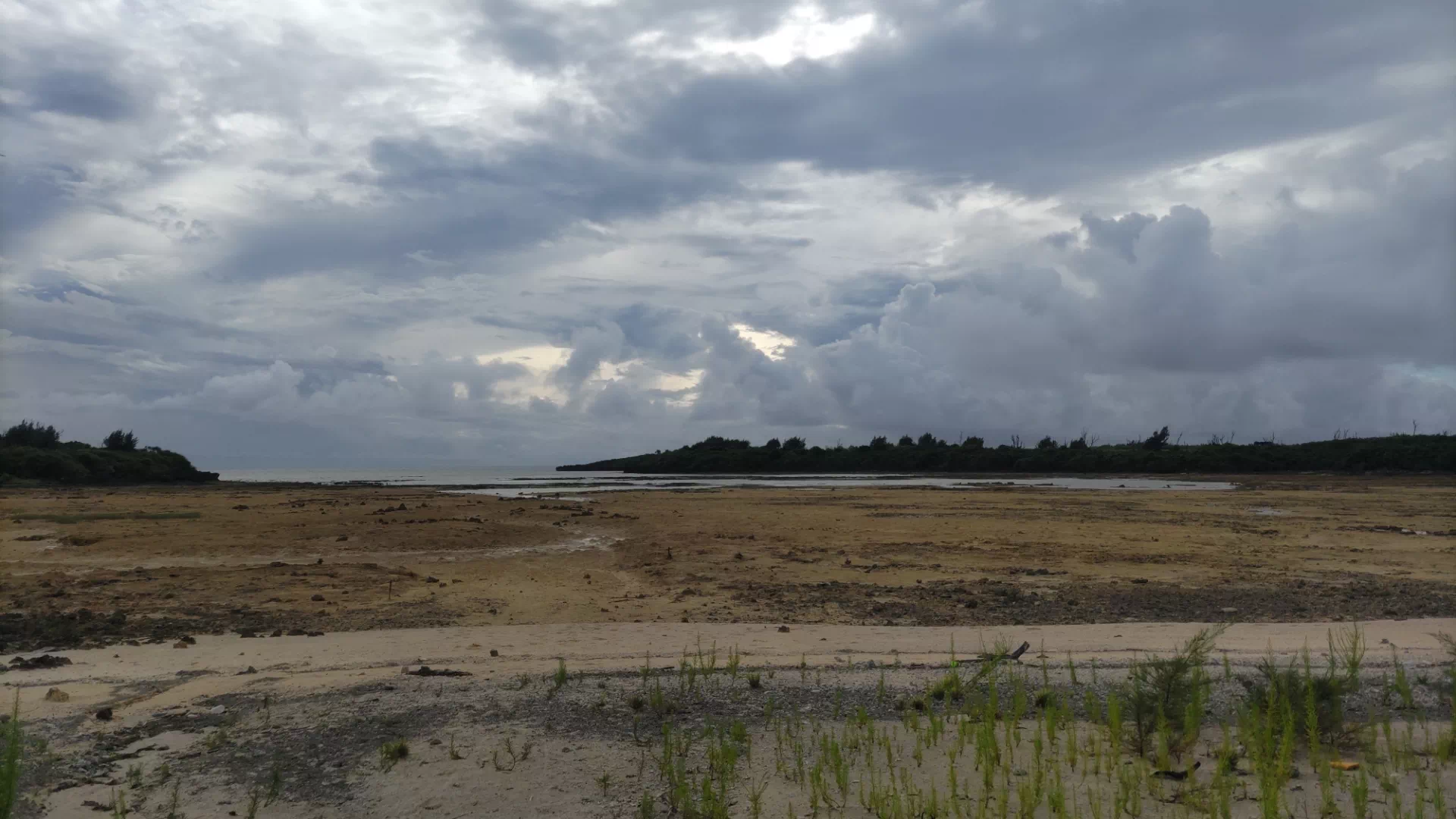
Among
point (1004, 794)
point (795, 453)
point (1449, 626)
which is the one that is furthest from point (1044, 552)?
point (795, 453)

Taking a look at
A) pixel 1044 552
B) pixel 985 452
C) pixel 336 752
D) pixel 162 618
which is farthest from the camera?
pixel 985 452

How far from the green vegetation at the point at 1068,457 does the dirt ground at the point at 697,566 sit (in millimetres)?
45556

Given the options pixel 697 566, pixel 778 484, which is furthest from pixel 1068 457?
pixel 697 566

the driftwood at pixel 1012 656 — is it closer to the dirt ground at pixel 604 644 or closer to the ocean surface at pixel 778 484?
the dirt ground at pixel 604 644

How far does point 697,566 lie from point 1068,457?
261ft

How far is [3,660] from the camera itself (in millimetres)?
9883

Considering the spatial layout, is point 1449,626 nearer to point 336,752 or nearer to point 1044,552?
point 1044,552

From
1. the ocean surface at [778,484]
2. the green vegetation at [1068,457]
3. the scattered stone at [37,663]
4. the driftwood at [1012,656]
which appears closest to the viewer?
the driftwood at [1012,656]

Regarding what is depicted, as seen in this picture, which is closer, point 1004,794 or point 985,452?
point 1004,794

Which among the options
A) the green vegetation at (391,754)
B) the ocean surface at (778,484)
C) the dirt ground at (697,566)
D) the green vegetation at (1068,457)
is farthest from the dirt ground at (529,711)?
the green vegetation at (1068,457)

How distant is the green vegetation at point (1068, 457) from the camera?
70450 mm

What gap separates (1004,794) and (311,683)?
21.7 ft

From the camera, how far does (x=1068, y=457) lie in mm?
88750

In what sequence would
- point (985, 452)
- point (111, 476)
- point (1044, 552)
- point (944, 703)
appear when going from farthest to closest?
point (985, 452), point (111, 476), point (1044, 552), point (944, 703)
